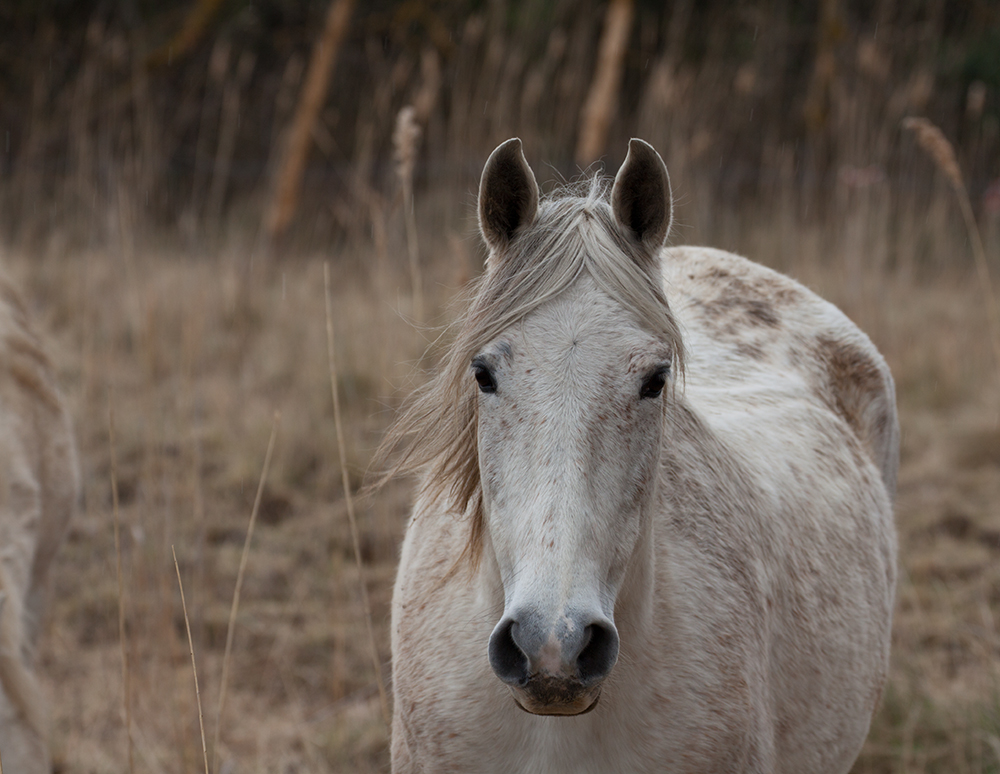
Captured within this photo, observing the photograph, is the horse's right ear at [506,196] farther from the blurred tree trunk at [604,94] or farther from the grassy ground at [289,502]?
the blurred tree trunk at [604,94]

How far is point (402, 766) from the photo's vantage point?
1.67 metres

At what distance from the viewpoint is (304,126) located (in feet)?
24.1

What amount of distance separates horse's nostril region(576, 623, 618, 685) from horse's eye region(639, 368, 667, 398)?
0.37 metres

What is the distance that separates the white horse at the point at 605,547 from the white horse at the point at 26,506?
82cm

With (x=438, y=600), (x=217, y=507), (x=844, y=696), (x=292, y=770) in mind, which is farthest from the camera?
(x=217, y=507)

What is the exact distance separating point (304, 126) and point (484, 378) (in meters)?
6.48

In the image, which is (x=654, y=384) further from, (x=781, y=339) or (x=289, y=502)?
(x=289, y=502)

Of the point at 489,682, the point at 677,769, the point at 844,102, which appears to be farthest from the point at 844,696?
the point at 844,102

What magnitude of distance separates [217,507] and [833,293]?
12.1 feet

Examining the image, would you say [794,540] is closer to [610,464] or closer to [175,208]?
[610,464]

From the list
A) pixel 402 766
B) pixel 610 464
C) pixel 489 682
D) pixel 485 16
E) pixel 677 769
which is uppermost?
pixel 485 16

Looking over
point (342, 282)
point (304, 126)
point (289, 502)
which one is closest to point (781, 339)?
point (289, 502)

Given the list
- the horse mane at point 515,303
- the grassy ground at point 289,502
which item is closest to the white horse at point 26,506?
the grassy ground at point 289,502

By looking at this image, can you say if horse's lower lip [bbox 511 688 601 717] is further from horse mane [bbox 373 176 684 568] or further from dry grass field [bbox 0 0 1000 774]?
dry grass field [bbox 0 0 1000 774]
